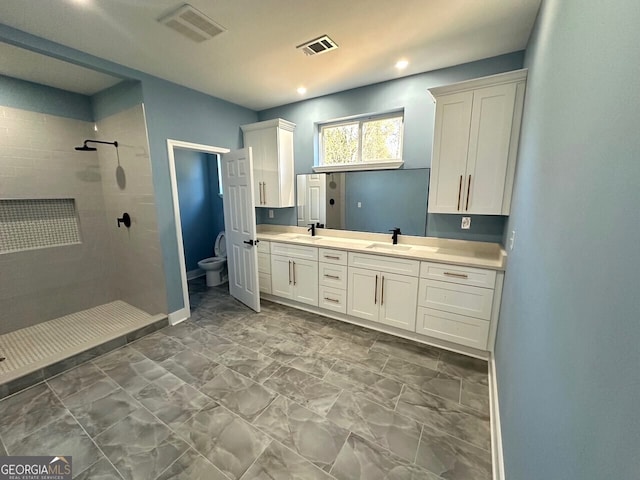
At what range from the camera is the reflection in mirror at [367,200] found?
291 cm

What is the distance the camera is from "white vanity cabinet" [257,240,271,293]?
11.5 feet

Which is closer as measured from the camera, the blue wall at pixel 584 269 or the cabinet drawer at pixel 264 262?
the blue wall at pixel 584 269

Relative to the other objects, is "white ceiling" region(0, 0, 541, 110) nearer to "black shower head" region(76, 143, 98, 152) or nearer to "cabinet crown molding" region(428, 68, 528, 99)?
"cabinet crown molding" region(428, 68, 528, 99)

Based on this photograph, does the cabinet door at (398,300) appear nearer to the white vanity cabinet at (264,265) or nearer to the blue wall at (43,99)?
the white vanity cabinet at (264,265)

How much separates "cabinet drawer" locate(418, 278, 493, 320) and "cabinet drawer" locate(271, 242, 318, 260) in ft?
4.16

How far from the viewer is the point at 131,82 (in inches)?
105

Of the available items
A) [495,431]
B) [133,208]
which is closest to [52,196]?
[133,208]

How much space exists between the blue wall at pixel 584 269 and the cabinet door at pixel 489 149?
3.05 ft

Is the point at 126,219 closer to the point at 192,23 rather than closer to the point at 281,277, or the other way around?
the point at 281,277

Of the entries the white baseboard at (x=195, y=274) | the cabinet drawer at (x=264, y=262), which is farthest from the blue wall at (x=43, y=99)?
the cabinet drawer at (x=264, y=262)

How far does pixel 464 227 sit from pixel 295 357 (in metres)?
2.15

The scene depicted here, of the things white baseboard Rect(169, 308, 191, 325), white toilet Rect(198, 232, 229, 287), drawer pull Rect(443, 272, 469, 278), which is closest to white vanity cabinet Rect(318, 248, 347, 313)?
drawer pull Rect(443, 272, 469, 278)

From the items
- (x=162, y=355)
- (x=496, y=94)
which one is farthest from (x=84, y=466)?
(x=496, y=94)

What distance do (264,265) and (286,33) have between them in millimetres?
2580
